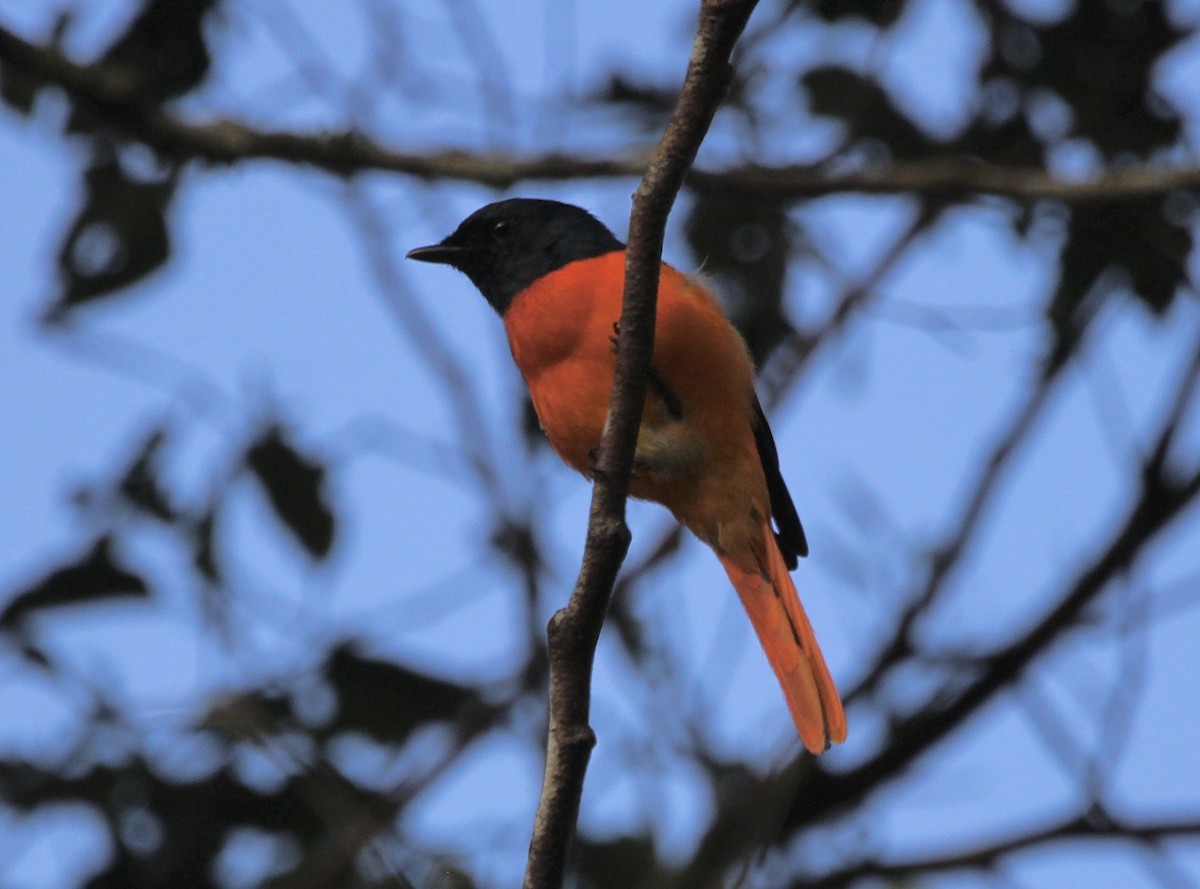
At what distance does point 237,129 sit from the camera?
16.7 ft

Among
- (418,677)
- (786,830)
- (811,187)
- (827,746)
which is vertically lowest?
(786,830)

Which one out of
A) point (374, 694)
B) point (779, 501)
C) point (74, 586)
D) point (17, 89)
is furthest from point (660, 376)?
point (17, 89)

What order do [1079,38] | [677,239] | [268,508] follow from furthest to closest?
1. [677,239]
2. [1079,38]
3. [268,508]

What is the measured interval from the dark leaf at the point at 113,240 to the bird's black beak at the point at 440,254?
76cm

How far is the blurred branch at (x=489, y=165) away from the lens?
4785 millimetres

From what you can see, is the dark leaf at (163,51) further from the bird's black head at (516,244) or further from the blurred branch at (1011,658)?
the blurred branch at (1011,658)

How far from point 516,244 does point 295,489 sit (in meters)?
0.95

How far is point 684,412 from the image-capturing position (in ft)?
12.7

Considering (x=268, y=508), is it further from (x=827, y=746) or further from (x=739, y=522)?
(x=827, y=746)

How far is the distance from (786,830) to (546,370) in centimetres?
199

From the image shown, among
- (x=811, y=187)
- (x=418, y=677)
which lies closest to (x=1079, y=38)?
(x=811, y=187)

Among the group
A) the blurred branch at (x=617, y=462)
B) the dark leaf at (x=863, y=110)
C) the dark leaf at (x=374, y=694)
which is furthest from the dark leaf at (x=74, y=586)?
the dark leaf at (x=863, y=110)

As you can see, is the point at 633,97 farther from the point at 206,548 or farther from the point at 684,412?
the point at 206,548

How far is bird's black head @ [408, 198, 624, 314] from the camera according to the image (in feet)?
14.3
